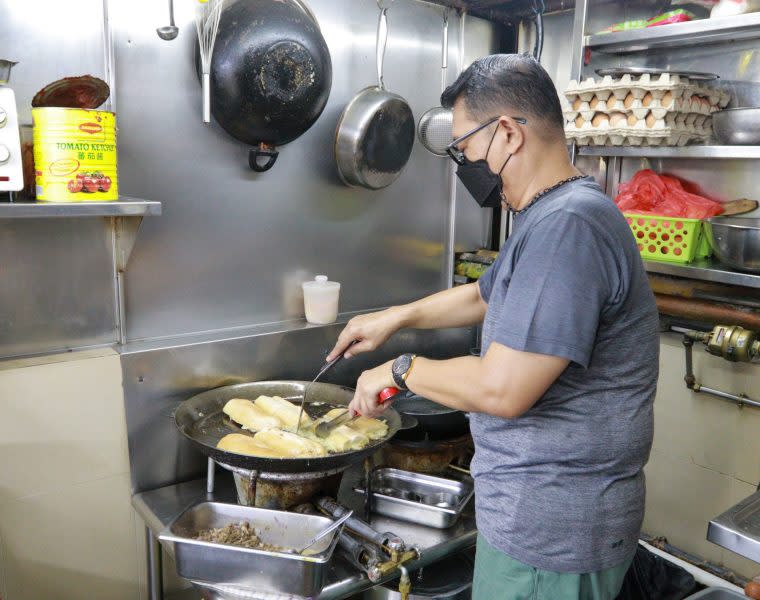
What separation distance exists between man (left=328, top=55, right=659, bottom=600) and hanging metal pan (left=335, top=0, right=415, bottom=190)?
93 cm

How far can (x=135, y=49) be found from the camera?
196 cm

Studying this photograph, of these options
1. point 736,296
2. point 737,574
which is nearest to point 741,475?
point 737,574

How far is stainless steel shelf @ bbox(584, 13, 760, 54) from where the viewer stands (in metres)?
2.16

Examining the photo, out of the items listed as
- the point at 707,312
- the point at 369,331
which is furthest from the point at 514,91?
the point at 707,312

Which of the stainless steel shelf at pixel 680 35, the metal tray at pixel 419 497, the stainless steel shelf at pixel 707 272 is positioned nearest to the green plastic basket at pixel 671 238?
the stainless steel shelf at pixel 707 272

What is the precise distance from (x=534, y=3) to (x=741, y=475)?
6.32ft

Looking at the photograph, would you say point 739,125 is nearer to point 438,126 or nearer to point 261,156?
point 438,126

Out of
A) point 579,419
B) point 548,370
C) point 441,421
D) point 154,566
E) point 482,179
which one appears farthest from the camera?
point 441,421

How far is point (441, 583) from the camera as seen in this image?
1.96 metres

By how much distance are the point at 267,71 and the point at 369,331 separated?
81 cm

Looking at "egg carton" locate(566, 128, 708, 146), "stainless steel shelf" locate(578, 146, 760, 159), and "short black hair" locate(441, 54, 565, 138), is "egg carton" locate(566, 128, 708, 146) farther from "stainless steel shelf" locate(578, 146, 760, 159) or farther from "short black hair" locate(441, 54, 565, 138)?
"short black hair" locate(441, 54, 565, 138)

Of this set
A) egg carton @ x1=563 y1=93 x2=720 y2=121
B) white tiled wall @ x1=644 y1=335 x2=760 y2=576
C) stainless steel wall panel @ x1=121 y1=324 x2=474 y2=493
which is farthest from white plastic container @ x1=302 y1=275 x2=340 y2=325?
white tiled wall @ x1=644 y1=335 x2=760 y2=576

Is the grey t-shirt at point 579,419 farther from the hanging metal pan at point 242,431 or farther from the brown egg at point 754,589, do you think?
the hanging metal pan at point 242,431

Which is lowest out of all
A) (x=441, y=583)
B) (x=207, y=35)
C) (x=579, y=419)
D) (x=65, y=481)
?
(x=441, y=583)
